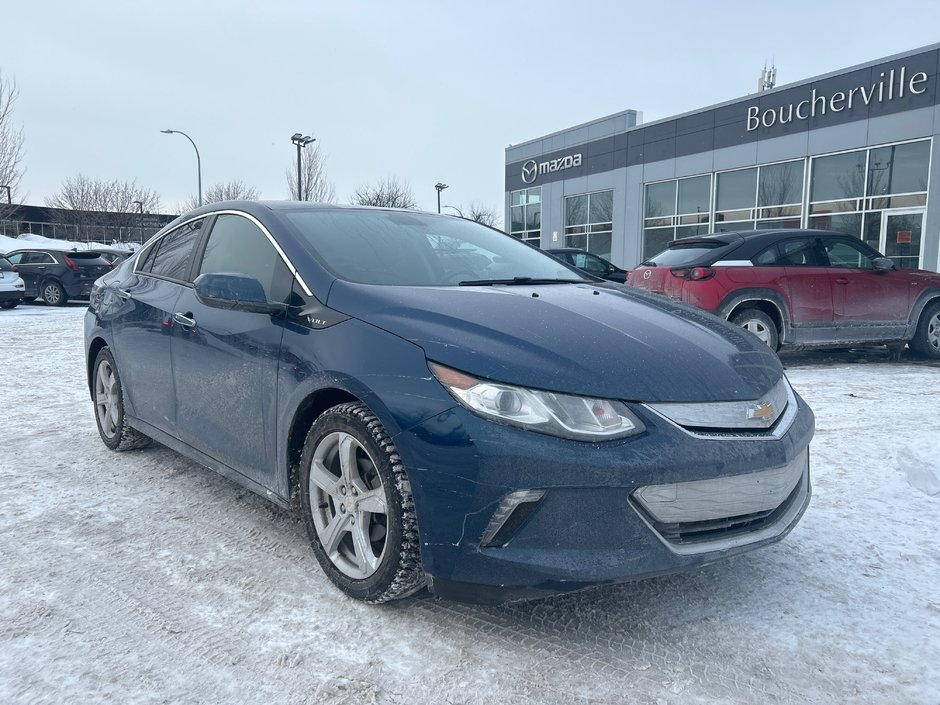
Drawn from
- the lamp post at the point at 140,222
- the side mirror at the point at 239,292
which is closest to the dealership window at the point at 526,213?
the side mirror at the point at 239,292

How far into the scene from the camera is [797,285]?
789 cm

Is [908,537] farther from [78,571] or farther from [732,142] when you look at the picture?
[732,142]

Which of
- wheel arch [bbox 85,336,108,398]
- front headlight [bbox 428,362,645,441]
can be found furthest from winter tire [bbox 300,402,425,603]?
wheel arch [bbox 85,336,108,398]

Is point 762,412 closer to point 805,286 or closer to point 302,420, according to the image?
point 302,420

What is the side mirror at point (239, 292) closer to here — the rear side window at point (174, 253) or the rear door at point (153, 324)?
the rear door at point (153, 324)

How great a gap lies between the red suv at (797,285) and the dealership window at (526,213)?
24.1 m

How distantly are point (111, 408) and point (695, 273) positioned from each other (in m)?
5.85

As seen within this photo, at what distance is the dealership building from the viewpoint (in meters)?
17.0

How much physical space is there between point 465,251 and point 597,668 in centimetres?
205

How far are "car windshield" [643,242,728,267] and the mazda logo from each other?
971 inches

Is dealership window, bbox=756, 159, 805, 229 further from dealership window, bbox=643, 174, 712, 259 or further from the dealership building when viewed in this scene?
dealership window, bbox=643, 174, 712, 259

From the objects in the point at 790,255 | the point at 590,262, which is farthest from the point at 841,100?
the point at 790,255

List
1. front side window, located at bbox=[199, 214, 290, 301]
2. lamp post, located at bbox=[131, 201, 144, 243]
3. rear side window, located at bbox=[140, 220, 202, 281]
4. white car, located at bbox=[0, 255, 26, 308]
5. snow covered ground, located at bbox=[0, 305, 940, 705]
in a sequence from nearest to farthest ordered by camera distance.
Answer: snow covered ground, located at bbox=[0, 305, 940, 705] < front side window, located at bbox=[199, 214, 290, 301] < rear side window, located at bbox=[140, 220, 202, 281] < white car, located at bbox=[0, 255, 26, 308] < lamp post, located at bbox=[131, 201, 144, 243]

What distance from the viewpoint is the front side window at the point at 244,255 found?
10.00ft
